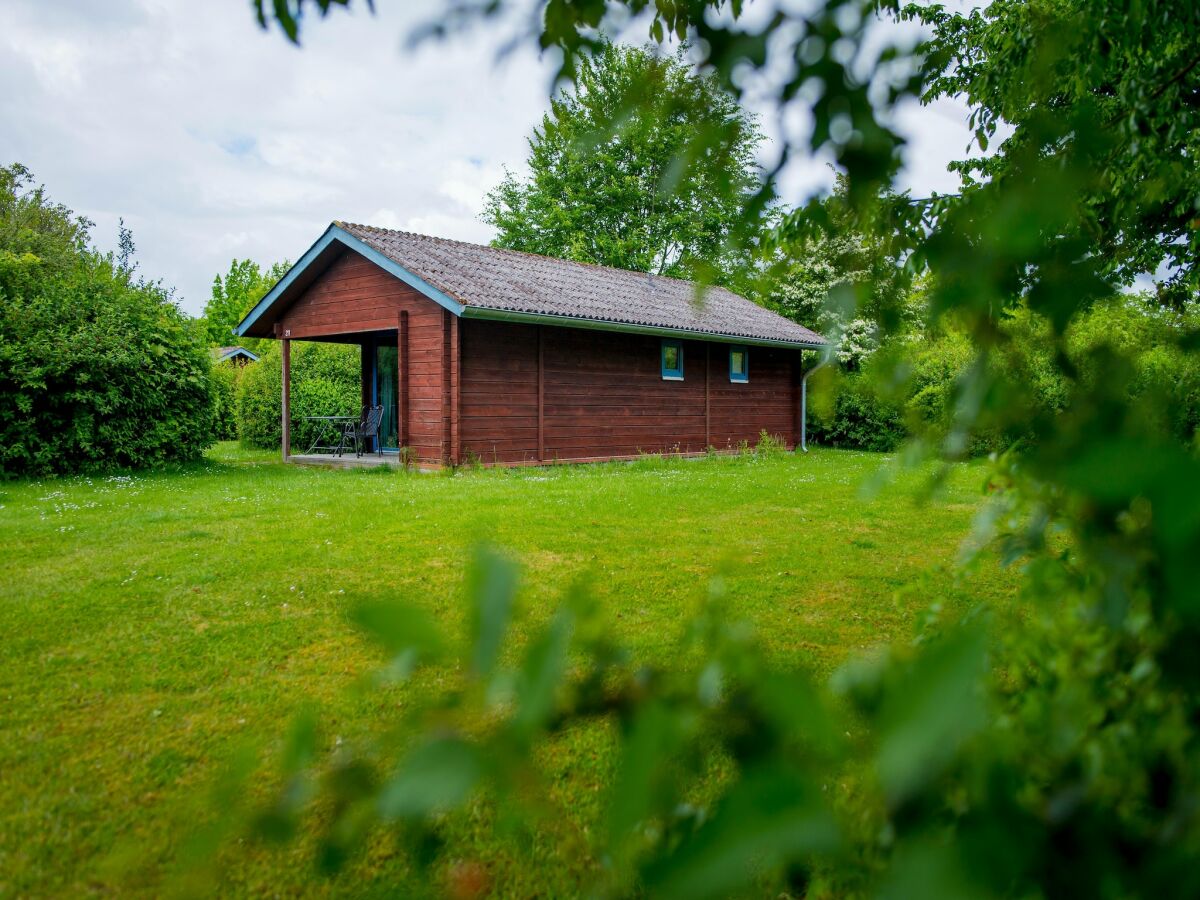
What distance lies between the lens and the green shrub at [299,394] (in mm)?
18469

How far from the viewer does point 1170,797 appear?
84 cm

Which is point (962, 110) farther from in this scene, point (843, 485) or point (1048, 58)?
point (1048, 58)

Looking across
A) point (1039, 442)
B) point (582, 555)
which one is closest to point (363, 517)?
point (582, 555)

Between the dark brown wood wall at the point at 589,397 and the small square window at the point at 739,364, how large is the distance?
7.2 inches

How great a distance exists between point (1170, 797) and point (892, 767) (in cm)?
78

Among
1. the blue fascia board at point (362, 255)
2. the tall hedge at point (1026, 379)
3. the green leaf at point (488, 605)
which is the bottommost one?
the green leaf at point (488, 605)

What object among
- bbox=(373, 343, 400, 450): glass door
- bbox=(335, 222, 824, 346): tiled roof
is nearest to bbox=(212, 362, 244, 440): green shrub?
bbox=(373, 343, 400, 450): glass door

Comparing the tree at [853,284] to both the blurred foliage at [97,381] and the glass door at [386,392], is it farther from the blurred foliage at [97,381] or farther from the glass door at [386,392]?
the glass door at [386,392]

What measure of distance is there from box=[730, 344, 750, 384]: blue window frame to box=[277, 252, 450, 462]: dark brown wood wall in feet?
25.1

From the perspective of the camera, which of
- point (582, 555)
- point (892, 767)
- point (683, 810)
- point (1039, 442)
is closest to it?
point (892, 767)

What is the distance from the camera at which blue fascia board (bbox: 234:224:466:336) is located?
451 inches

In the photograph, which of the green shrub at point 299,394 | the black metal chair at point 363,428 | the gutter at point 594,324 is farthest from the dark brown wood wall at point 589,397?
the green shrub at point 299,394

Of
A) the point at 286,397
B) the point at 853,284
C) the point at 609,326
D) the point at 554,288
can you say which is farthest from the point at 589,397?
the point at 853,284

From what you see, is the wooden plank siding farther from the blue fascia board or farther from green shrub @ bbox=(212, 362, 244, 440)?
green shrub @ bbox=(212, 362, 244, 440)
